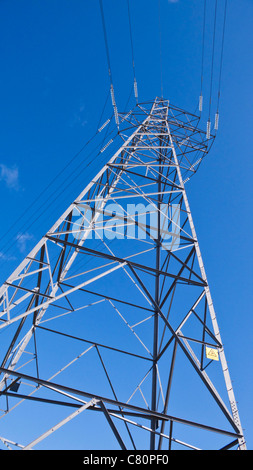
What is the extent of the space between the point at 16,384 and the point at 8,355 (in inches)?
35.2

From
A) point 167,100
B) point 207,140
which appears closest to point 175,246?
point 207,140

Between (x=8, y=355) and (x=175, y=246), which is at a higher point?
(x=175, y=246)

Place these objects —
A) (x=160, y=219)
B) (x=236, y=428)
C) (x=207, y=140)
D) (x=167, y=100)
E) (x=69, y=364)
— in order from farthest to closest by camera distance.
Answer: (x=167, y=100) → (x=207, y=140) → (x=160, y=219) → (x=69, y=364) → (x=236, y=428)

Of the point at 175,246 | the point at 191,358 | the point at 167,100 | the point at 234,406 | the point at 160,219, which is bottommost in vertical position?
the point at 234,406

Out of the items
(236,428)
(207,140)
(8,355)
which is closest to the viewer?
(236,428)

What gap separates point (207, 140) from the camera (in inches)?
528

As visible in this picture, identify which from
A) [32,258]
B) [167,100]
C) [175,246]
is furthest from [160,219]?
[167,100]
